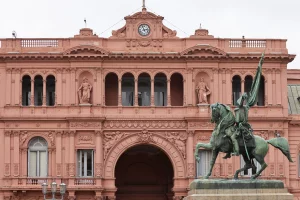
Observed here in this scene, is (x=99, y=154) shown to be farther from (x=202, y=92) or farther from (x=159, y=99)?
(x=202, y=92)

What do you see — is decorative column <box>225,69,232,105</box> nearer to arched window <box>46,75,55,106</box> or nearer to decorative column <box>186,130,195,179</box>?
decorative column <box>186,130,195,179</box>

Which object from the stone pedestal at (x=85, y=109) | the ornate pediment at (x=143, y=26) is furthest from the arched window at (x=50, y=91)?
the ornate pediment at (x=143, y=26)

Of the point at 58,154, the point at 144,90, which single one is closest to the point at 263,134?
the point at 144,90

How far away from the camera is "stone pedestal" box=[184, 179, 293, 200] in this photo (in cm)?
3862

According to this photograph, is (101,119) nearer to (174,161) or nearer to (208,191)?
(174,161)

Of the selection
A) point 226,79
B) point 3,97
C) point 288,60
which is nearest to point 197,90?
point 226,79

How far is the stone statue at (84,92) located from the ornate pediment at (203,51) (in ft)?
27.2

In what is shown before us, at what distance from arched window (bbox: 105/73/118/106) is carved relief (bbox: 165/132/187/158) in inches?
222

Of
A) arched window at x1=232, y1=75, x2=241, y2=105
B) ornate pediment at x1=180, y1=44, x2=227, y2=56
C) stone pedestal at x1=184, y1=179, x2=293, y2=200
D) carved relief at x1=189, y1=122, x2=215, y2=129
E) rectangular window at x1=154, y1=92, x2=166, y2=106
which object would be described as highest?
ornate pediment at x1=180, y1=44, x2=227, y2=56

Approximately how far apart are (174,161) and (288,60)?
42.3ft

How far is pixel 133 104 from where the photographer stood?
75688mm

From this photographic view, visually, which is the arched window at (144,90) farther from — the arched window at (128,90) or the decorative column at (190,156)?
the decorative column at (190,156)

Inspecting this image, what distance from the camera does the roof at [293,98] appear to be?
259ft

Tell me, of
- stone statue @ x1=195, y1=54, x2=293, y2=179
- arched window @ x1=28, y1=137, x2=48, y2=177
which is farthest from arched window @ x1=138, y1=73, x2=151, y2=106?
stone statue @ x1=195, y1=54, x2=293, y2=179
